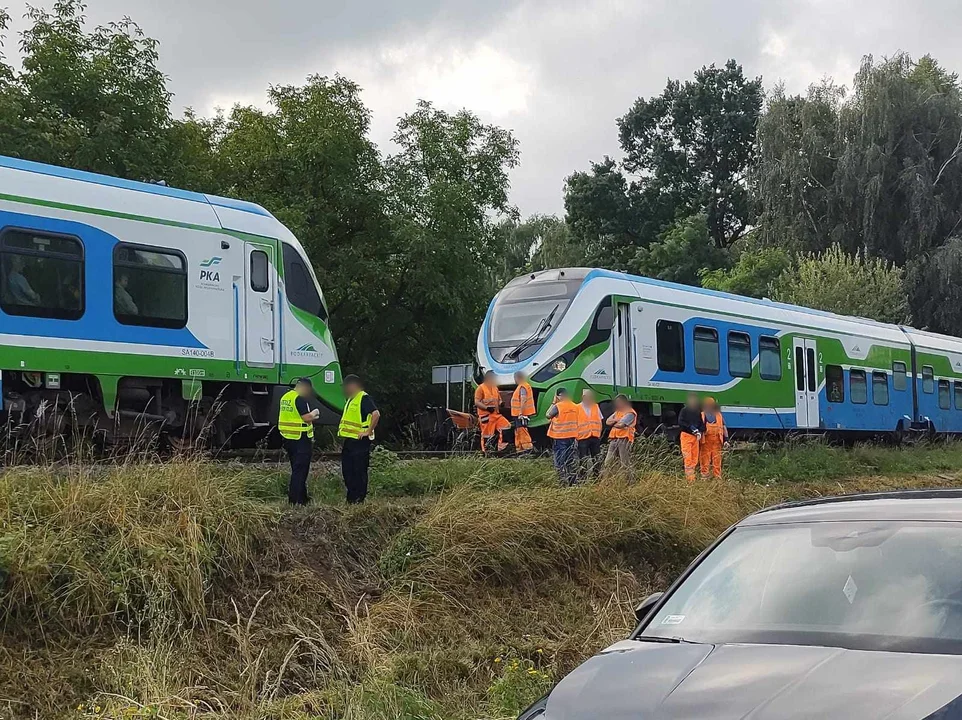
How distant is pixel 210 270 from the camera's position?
13.3 meters

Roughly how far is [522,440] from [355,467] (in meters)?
5.86

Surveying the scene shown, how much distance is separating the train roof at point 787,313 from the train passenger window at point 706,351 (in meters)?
0.73

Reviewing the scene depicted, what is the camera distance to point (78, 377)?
12.0 m

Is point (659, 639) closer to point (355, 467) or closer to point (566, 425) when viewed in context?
point (355, 467)

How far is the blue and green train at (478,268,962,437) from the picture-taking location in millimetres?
17469

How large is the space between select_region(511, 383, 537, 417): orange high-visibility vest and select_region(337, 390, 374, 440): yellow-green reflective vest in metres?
5.96

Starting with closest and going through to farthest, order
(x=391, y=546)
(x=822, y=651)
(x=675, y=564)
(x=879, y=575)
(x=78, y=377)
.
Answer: (x=822, y=651) → (x=879, y=575) → (x=391, y=546) → (x=675, y=564) → (x=78, y=377)

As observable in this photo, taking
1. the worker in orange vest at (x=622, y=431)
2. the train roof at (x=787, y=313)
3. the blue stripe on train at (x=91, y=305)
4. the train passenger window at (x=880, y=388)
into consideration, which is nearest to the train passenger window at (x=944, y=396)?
the train roof at (x=787, y=313)

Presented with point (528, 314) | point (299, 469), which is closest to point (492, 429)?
point (528, 314)

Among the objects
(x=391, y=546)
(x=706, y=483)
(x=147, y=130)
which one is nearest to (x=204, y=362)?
(x=391, y=546)

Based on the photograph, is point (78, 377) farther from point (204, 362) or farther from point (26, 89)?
point (26, 89)

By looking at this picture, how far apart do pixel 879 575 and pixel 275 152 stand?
21.7 meters

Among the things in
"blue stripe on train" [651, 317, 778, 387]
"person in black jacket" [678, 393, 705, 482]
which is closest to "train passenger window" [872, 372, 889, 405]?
"blue stripe on train" [651, 317, 778, 387]

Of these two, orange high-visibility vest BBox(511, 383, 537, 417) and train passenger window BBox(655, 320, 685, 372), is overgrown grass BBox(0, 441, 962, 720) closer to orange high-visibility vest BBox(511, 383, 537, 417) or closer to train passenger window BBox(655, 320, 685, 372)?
orange high-visibility vest BBox(511, 383, 537, 417)
